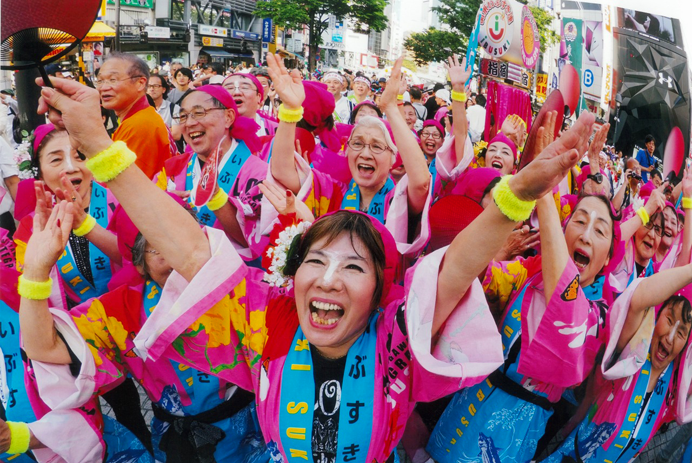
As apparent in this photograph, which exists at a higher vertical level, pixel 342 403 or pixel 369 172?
pixel 369 172

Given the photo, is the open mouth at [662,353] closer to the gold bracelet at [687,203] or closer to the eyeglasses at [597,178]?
the gold bracelet at [687,203]

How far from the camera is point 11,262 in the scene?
6.25 ft

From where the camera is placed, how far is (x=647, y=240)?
270 cm

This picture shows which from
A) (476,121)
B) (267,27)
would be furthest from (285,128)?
(267,27)

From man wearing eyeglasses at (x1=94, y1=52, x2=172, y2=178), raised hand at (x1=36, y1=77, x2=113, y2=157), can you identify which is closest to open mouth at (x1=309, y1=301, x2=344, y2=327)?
raised hand at (x1=36, y1=77, x2=113, y2=157)

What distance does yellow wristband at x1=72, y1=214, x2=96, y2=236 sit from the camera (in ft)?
6.59

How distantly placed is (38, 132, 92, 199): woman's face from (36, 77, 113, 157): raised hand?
Answer: 93 centimetres

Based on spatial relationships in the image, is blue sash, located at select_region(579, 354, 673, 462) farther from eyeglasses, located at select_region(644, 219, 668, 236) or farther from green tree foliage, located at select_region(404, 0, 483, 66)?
green tree foliage, located at select_region(404, 0, 483, 66)

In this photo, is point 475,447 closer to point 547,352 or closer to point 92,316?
point 547,352

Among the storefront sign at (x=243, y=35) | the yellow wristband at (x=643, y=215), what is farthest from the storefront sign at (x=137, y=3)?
the storefront sign at (x=243, y=35)

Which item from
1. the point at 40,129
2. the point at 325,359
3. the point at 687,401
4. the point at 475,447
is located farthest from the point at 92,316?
the point at 687,401

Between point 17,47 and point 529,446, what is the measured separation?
1995 millimetres

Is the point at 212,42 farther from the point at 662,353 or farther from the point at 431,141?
the point at 662,353

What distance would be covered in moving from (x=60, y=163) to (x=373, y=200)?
4.55 ft
